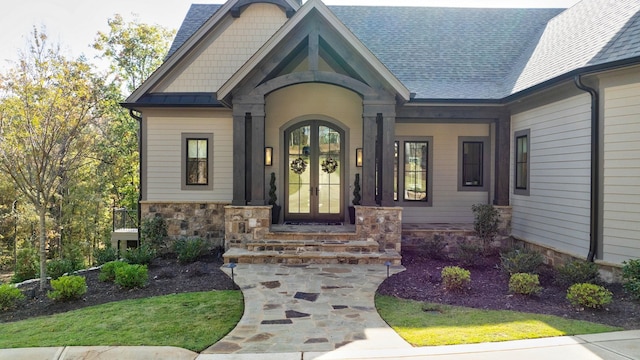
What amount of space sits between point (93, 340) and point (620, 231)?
8221 millimetres

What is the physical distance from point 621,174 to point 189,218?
9.58 metres

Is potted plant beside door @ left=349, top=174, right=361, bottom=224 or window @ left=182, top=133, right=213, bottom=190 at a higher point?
window @ left=182, top=133, right=213, bottom=190

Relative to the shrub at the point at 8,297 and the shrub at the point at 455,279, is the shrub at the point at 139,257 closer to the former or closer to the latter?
the shrub at the point at 8,297

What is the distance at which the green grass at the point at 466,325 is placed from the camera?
443cm

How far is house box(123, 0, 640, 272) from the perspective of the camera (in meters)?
Answer: 6.95

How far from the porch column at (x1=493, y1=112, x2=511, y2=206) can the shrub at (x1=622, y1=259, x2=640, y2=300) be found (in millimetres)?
3814

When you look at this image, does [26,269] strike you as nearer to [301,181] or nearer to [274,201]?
[274,201]

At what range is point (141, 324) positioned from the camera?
4.93m

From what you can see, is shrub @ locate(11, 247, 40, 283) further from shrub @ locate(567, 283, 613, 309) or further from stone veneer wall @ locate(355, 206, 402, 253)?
shrub @ locate(567, 283, 613, 309)

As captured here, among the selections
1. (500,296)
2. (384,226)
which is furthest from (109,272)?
(500,296)

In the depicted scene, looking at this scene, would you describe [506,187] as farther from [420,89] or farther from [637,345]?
[637,345]

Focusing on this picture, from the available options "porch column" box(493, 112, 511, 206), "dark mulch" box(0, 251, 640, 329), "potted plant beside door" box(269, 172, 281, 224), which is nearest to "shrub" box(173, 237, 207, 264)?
"dark mulch" box(0, 251, 640, 329)

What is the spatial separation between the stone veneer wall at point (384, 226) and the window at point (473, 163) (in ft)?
10.6

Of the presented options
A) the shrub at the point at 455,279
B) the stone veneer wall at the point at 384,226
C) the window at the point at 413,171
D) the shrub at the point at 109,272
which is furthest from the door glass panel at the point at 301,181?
the shrub at the point at 455,279
